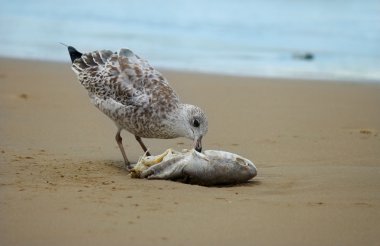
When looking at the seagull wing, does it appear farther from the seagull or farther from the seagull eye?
the seagull eye

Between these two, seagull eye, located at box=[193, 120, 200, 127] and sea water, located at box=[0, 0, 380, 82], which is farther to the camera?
sea water, located at box=[0, 0, 380, 82]

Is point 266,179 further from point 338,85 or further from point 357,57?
point 357,57

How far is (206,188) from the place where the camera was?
257 inches

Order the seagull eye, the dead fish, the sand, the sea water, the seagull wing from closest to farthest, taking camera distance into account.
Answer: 1. the sand
2. the dead fish
3. the seagull eye
4. the seagull wing
5. the sea water

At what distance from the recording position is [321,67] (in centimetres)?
1609

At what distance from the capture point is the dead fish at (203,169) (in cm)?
668

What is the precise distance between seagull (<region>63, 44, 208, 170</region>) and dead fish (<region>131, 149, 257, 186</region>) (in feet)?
1.50

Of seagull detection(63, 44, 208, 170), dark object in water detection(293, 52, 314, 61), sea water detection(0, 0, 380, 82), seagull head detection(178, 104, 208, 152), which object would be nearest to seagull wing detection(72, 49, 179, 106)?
seagull detection(63, 44, 208, 170)

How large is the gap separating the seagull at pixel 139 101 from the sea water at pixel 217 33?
21.0 ft

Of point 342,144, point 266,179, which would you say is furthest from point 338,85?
point 266,179

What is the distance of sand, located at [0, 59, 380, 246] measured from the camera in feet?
17.3

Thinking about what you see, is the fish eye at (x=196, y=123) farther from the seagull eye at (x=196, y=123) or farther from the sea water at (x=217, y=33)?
the sea water at (x=217, y=33)

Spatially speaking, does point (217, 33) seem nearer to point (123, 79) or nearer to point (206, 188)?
point (123, 79)

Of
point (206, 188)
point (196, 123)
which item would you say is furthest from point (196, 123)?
point (206, 188)
